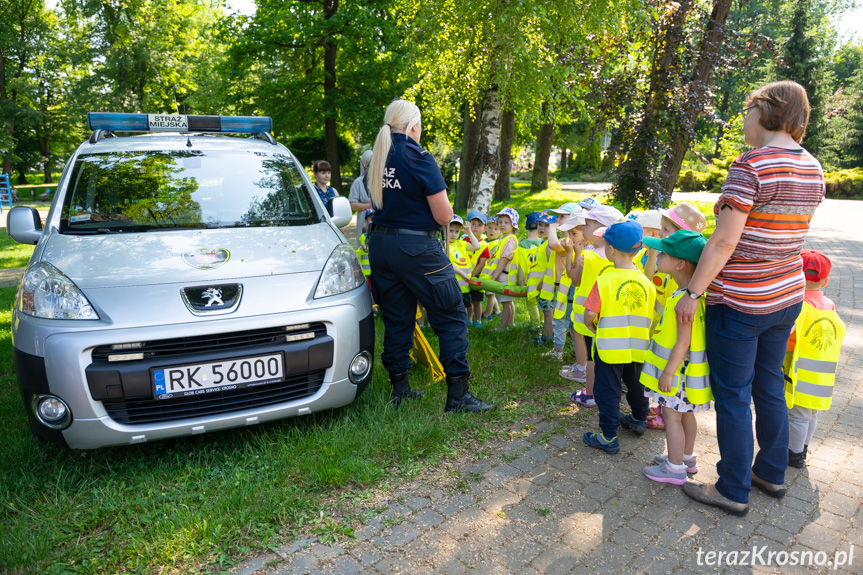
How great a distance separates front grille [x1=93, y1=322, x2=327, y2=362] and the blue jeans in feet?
7.34

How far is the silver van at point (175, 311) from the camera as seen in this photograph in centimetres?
310

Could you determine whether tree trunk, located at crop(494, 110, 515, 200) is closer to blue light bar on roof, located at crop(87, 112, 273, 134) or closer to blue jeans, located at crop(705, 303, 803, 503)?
blue light bar on roof, located at crop(87, 112, 273, 134)

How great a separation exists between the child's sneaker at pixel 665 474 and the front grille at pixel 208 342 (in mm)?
2137

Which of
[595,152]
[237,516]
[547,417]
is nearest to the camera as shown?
[237,516]

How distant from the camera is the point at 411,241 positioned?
12.8 feet

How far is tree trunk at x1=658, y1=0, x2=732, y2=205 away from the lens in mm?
9344

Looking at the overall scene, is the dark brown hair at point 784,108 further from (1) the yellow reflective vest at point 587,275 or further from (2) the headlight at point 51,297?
(2) the headlight at point 51,297

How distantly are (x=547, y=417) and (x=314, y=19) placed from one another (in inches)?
659

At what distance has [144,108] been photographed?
31.5m

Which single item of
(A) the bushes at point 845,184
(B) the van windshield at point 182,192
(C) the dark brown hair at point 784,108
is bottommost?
(A) the bushes at point 845,184

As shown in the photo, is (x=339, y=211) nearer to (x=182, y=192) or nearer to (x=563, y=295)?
(x=182, y=192)

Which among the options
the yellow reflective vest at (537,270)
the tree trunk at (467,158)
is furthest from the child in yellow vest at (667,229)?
the tree trunk at (467,158)

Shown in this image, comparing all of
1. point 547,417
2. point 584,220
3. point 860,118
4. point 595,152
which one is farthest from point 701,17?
point 860,118

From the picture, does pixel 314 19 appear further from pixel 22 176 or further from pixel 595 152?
pixel 22 176
